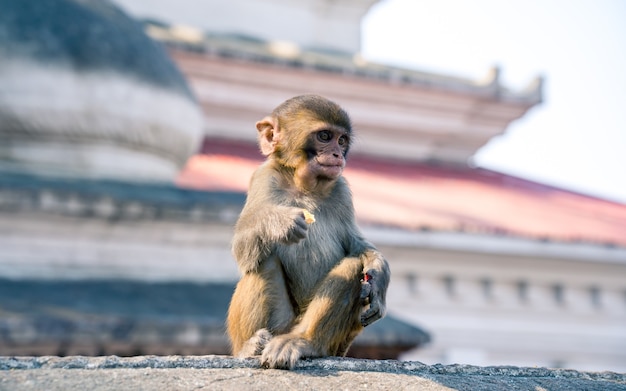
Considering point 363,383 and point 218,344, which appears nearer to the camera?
point 363,383

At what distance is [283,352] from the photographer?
3.24 m

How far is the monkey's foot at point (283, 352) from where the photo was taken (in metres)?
3.22

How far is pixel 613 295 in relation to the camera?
9.77 metres

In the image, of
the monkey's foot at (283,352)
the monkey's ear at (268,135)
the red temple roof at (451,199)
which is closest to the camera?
the monkey's foot at (283,352)

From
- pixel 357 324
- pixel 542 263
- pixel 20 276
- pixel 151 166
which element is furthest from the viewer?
pixel 542 263

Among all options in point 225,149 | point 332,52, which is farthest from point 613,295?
point 332,52

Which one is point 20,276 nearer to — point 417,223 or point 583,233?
point 417,223

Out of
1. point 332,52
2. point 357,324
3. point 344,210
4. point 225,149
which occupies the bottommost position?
point 357,324

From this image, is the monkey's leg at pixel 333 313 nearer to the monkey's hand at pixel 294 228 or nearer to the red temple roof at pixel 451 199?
the monkey's hand at pixel 294 228

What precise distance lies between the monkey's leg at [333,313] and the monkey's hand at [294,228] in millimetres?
237

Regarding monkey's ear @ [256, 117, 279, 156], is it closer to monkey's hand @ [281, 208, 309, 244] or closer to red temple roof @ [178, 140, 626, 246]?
monkey's hand @ [281, 208, 309, 244]

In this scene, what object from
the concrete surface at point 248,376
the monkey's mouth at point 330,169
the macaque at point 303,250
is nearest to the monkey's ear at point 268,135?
the macaque at point 303,250

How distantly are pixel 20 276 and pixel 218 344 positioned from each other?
1362mm

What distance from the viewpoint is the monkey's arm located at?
133 inches
